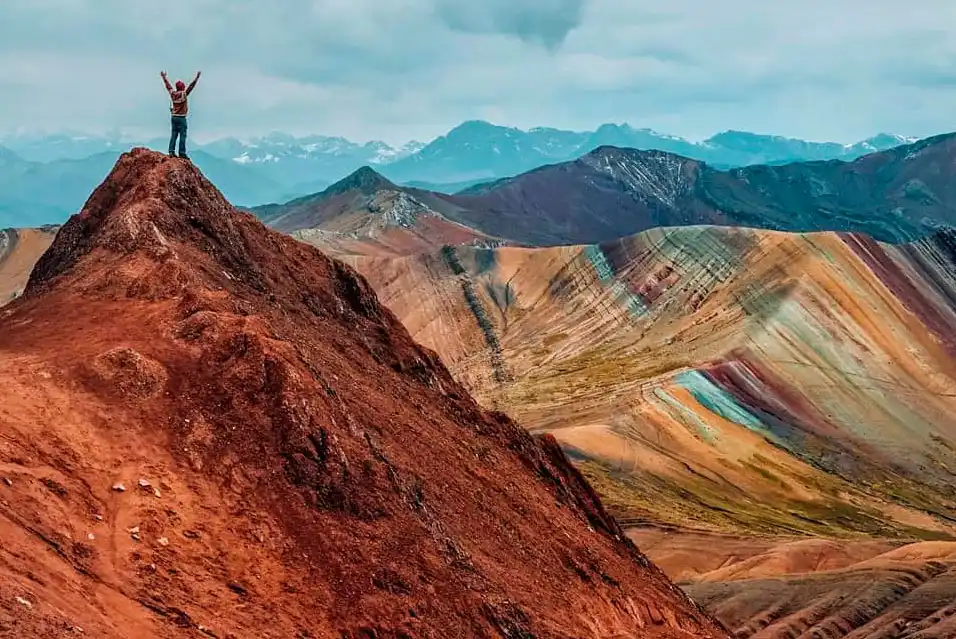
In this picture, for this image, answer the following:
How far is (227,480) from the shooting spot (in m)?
16.9

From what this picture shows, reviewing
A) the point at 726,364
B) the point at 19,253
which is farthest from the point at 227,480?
the point at 19,253

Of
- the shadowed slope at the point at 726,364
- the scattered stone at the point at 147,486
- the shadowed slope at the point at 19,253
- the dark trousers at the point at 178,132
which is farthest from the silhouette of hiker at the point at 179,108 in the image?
the shadowed slope at the point at 19,253

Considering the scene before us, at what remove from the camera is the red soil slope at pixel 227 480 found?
564 inches

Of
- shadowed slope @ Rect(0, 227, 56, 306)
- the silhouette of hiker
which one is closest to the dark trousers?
the silhouette of hiker

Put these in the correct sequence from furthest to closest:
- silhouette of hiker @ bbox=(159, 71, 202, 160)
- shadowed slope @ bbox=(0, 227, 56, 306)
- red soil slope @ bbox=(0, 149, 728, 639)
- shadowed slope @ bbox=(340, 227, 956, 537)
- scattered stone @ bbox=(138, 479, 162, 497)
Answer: shadowed slope @ bbox=(0, 227, 56, 306) < shadowed slope @ bbox=(340, 227, 956, 537) < silhouette of hiker @ bbox=(159, 71, 202, 160) < scattered stone @ bbox=(138, 479, 162, 497) < red soil slope @ bbox=(0, 149, 728, 639)

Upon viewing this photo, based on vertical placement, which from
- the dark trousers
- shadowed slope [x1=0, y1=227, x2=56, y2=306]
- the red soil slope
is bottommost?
the red soil slope

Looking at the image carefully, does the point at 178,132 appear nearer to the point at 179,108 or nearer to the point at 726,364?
the point at 179,108

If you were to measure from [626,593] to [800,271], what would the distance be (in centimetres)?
8499

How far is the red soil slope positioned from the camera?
14.3m

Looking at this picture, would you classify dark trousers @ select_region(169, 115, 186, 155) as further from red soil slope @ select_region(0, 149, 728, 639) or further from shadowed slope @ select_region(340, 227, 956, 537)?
shadowed slope @ select_region(340, 227, 956, 537)

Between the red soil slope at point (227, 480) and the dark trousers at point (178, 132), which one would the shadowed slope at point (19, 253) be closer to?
the dark trousers at point (178, 132)

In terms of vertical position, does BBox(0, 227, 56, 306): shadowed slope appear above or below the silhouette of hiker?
above

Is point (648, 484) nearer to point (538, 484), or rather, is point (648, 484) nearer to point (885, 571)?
point (885, 571)

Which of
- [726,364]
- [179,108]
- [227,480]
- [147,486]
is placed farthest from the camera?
[726,364]
